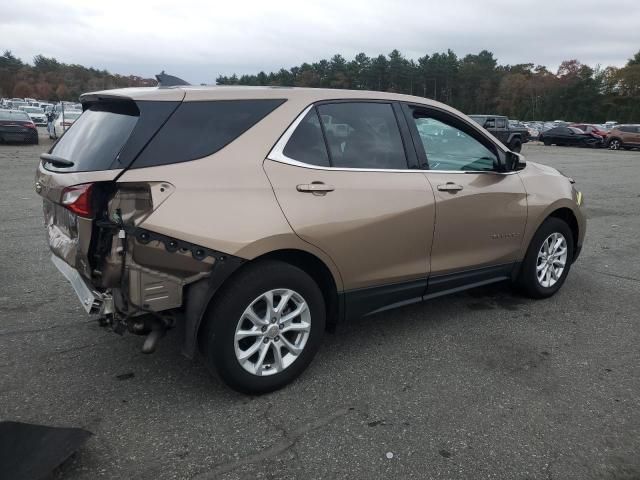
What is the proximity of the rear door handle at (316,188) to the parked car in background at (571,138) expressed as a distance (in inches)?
1381

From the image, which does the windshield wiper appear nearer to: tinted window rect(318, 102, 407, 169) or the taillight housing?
the taillight housing

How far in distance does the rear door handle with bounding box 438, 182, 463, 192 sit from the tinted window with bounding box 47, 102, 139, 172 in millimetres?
2116

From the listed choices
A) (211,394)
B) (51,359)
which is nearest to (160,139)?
(211,394)

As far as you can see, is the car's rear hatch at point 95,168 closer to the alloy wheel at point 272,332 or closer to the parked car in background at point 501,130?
the alloy wheel at point 272,332

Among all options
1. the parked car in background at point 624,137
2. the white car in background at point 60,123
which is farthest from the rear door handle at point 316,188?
the parked car in background at point 624,137

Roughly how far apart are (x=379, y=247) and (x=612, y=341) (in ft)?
6.58

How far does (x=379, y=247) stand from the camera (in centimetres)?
354

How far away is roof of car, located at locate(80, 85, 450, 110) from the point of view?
298 centimetres

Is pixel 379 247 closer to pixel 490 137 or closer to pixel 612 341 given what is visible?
pixel 490 137

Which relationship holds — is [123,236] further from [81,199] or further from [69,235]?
[69,235]

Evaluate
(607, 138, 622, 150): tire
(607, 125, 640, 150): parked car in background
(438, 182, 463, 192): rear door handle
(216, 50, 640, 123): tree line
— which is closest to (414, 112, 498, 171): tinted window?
(438, 182, 463, 192): rear door handle

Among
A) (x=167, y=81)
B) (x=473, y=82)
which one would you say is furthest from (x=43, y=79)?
(x=167, y=81)

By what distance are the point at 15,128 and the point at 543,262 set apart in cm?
2096

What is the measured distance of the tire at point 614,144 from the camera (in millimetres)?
32656
